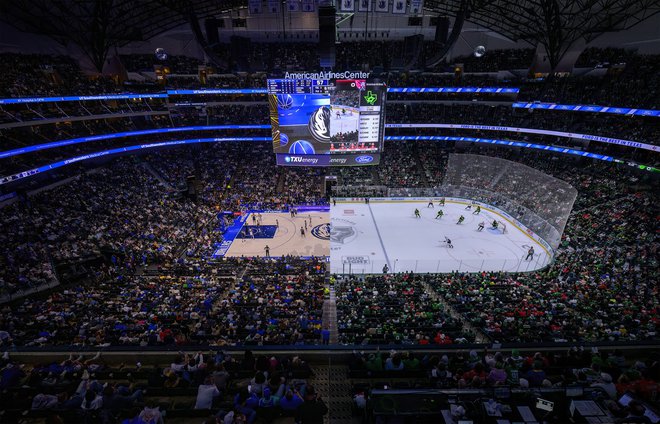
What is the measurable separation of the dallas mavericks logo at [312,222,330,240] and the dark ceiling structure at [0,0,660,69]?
27.2 metres

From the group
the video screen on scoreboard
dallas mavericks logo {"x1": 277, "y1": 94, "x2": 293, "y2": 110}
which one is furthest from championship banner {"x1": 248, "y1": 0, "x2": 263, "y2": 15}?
dallas mavericks logo {"x1": 277, "y1": 94, "x2": 293, "y2": 110}

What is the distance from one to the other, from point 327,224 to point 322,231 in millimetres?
2032

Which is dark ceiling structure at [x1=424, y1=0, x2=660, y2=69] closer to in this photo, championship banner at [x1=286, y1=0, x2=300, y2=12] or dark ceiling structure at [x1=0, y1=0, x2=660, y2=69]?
dark ceiling structure at [x1=0, y1=0, x2=660, y2=69]

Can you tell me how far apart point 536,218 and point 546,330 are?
68.5ft

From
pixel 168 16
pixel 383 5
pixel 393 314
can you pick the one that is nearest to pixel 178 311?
pixel 393 314

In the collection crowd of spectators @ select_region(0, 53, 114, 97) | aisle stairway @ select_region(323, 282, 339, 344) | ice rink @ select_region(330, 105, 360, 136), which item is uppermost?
crowd of spectators @ select_region(0, 53, 114, 97)

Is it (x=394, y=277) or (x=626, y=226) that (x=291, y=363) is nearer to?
(x=394, y=277)

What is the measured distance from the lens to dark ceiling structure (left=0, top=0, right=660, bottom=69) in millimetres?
34906

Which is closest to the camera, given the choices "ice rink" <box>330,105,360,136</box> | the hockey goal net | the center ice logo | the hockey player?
the hockey player

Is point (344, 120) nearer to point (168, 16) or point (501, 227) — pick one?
point (501, 227)

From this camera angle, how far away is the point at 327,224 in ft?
119

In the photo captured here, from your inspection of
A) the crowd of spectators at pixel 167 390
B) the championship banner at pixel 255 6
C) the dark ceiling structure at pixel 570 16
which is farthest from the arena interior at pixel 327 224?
the championship banner at pixel 255 6

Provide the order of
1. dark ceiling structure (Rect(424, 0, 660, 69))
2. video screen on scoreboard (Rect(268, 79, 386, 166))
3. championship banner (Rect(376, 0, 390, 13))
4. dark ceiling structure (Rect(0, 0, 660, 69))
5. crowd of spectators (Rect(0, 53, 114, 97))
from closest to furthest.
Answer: crowd of spectators (Rect(0, 53, 114, 97)) → video screen on scoreboard (Rect(268, 79, 386, 166)) → dark ceiling structure (Rect(0, 0, 660, 69)) → dark ceiling structure (Rect(424, 0, 660, 69)) → championship banner (Rect(376, 0, 390, 13))

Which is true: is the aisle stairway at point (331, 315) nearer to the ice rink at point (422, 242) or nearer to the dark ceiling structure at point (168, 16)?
the ice rink at point (422, 242)
